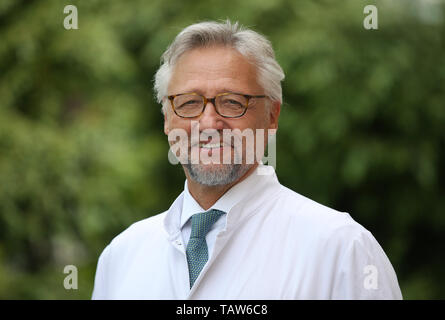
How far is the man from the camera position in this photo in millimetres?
1404

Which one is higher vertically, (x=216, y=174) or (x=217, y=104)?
(x=217, y=104)

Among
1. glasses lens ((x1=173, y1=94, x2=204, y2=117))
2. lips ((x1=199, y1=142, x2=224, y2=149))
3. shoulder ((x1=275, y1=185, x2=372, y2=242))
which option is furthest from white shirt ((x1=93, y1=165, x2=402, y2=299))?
glasses lens ((x1=173, y1=94, x2=204, y2=117))

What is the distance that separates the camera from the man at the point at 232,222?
140cm

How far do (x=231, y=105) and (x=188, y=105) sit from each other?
0.11 meters

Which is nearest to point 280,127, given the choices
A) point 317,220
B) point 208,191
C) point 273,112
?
point 273,112

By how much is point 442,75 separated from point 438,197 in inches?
37.7

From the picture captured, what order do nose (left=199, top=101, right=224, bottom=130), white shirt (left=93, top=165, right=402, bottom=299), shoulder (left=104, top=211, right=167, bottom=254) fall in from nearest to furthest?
white shirt (left=93, top=165, right=402, bottom=299) < nose (left=199, top=101, right=224, bottom=130) < shoulder (left=104, top=211, right=167, bottom=254)

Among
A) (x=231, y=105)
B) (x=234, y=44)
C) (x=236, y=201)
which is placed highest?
(x=234, y=44)

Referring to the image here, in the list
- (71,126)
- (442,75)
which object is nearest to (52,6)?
(71,126)

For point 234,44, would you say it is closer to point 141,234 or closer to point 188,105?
point 188,105

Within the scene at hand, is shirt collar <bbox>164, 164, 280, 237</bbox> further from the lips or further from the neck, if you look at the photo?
the lips

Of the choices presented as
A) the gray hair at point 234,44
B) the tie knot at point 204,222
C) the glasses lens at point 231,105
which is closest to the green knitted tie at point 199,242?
the tie knot at point 204,222

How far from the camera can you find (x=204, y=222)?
1616 millimetres

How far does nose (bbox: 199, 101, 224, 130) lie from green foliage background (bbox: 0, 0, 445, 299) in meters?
3.12
